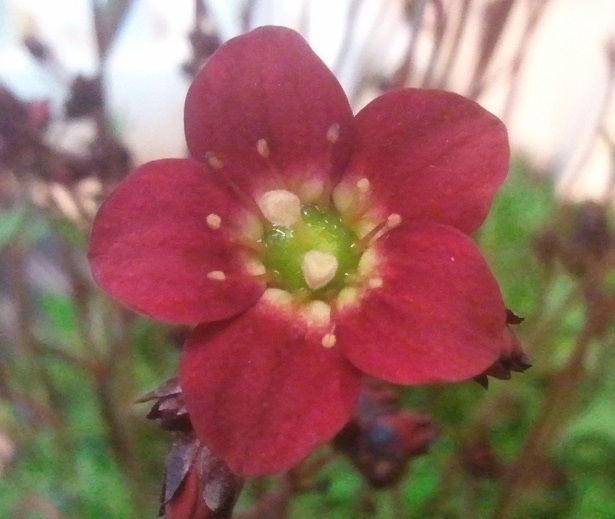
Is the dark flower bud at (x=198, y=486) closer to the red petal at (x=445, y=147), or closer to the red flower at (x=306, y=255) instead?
the red flower at (x=306, y=255)

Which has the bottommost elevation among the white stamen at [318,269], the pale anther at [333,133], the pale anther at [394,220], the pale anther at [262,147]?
the white stamen at [318,269]

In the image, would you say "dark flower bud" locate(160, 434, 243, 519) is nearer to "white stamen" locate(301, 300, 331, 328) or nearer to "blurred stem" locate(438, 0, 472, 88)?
"white stamen" locate(301, 300, 331, 328)

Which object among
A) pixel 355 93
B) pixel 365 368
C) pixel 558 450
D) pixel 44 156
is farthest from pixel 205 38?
pixel 558 450

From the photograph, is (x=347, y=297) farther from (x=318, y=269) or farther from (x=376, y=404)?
(x=376, y=404)

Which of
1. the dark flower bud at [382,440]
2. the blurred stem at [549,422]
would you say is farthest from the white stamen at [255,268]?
the blurred stem at [549,422]

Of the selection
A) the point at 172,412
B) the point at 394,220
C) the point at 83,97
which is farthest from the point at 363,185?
the point at 83,97
